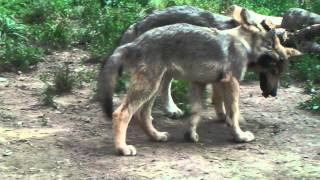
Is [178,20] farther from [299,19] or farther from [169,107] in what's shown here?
[299,19]

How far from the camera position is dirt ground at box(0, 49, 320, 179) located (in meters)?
6.04

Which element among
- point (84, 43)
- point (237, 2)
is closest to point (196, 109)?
point (84, 43)

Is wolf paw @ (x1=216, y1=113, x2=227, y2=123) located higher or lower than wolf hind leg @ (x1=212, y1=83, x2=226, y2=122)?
lower

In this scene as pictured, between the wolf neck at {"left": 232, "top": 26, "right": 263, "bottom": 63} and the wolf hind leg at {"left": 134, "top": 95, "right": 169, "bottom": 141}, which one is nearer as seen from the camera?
the wolf hind leg at {"left": 134, "top": 95, "right": 169, "bottom": 141}

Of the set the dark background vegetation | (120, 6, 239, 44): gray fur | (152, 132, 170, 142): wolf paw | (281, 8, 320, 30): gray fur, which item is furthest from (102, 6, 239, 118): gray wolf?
(281, 8, 320, 30): gray fur

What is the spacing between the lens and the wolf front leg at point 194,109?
7023 mm

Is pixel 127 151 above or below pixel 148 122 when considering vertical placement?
below

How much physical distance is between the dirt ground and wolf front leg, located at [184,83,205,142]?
10 centimetres

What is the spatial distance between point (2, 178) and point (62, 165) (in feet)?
2.13

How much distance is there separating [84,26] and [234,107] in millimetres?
5819

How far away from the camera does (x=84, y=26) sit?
39.7 ft

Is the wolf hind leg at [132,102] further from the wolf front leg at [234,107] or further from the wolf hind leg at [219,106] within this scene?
the wolf hind leg at [219,106]

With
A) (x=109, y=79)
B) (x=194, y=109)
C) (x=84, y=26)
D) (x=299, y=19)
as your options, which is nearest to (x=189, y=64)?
(x=194, y=109)

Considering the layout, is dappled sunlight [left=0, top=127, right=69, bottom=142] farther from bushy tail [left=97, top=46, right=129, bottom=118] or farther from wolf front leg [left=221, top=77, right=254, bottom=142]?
wolf front leg [left=221, top=77, right=254, bottom=142]
